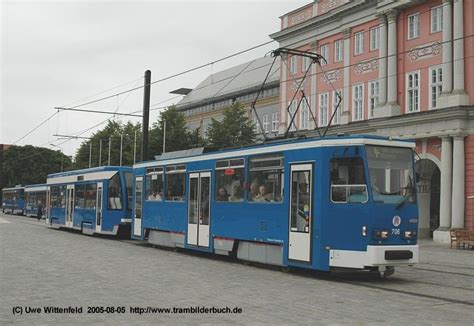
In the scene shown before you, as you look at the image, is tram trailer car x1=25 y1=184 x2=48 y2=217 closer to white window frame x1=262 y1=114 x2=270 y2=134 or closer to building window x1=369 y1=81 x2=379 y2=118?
white window frame x1=262 y1=114 x2=270 y2=134

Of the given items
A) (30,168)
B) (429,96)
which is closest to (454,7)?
(429,96)

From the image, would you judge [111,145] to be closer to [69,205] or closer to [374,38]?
[69,205]

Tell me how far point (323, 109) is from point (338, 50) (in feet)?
13.1

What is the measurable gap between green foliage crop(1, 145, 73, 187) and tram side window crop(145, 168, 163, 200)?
245ft

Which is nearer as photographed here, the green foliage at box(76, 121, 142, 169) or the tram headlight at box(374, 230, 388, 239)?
the tram headlight at box(374, 230, 388, 239)

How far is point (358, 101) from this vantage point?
37.6 metres

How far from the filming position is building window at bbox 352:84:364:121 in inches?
1469

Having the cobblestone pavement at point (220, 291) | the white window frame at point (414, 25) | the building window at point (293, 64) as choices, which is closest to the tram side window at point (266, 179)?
the cobblestone pavement at point (220, 291)

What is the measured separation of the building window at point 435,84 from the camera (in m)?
31.8

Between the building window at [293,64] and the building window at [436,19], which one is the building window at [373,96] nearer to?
the building window at [436,19]

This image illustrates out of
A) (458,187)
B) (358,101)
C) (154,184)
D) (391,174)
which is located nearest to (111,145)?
(358,101)

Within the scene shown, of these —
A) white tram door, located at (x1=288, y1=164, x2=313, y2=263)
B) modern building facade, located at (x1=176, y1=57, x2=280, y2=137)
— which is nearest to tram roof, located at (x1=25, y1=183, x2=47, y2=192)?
modern building facade, located at (x1=176, y1=57, x2=280, y2=137)

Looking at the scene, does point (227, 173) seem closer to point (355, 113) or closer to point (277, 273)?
point (277, 273)

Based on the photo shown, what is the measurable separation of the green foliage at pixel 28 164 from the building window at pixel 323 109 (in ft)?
199
